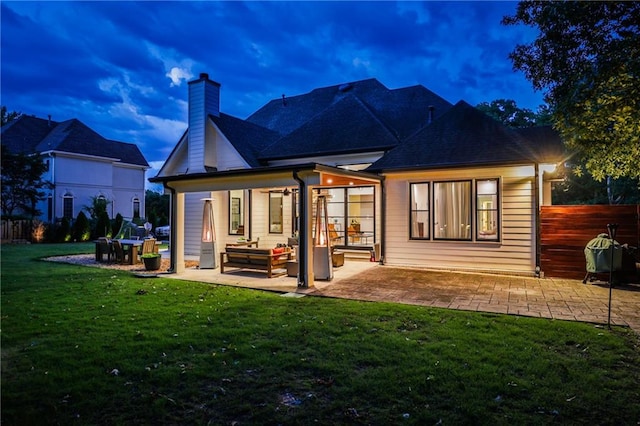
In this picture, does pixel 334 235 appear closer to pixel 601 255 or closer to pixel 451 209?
pixel 451 209

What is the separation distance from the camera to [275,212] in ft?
48.0

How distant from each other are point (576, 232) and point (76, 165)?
91.4 feet

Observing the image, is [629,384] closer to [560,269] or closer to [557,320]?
[557,320]

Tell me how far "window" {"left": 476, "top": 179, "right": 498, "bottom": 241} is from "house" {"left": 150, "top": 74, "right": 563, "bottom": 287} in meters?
0.06

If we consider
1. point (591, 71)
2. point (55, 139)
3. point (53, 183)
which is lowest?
point (53, 183)

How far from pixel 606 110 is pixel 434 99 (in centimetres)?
1082

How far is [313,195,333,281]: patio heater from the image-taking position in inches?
349

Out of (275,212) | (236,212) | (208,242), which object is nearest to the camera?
(208,242)

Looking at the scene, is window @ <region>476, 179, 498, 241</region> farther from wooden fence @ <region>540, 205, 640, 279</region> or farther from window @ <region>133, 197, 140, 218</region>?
window @ <region>133, 197, 140, 218</region>

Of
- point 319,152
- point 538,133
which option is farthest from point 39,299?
point 538,133

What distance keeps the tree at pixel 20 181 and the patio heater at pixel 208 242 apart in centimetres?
1625

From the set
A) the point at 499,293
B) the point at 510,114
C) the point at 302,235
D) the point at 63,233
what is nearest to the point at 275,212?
the point at 302,235

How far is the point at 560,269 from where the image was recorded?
909 cm

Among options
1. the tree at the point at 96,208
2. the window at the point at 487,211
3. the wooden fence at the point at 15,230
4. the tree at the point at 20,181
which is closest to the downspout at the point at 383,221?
the window at the point at 487,211
